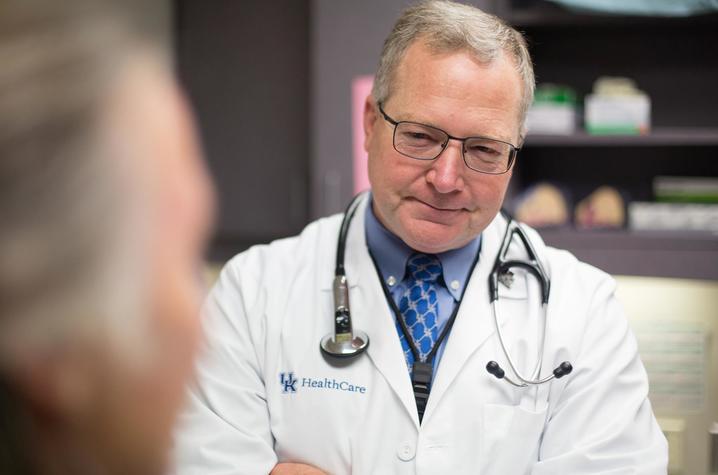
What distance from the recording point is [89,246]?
48cm

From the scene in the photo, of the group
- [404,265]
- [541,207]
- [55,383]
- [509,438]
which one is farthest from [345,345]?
[541,207]

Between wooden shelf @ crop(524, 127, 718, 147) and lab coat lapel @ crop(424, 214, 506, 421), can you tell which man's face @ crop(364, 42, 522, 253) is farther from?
wooden shelf @ crop(524, 127, 718, 147)

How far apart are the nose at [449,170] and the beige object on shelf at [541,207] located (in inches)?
43.5

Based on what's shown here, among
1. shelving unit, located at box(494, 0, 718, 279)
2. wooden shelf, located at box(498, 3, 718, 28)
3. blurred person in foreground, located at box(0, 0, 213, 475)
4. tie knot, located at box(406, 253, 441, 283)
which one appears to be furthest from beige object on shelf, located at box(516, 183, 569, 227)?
blurred person in foreground, located at box(0, 0, 213, 475)

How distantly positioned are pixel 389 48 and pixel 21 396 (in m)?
1.07

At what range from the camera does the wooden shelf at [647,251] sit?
2.27 m

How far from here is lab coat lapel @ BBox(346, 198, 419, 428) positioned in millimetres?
1360

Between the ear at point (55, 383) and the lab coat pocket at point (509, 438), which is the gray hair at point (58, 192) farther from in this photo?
the lab coat pocket at point (509, 438)

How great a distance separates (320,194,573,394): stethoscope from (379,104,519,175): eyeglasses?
0.57ft

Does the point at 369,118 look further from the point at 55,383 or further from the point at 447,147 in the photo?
the point at 55,383

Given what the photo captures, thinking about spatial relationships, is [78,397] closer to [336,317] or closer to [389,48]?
[336,317]

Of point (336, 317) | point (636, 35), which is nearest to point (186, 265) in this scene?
point (336, 317)

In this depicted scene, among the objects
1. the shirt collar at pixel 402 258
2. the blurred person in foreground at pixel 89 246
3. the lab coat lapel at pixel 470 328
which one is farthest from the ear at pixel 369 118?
the blurred person in foreground at pixel 89 246

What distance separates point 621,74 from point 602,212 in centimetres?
48
